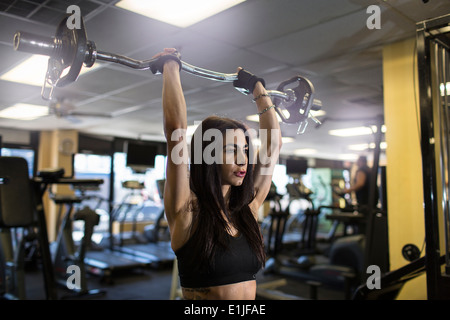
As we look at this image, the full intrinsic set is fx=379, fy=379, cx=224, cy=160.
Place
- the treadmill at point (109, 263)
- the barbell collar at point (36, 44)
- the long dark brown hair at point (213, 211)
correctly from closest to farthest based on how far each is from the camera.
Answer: the barbell collar at point (36, 44)
the long dark brown hair at point (213, 211)
the treadmill at point (109, 263)

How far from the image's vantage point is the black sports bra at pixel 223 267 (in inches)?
41.7

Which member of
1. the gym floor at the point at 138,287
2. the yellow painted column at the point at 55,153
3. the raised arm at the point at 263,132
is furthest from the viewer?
the yellow painted column at the point at 55,153

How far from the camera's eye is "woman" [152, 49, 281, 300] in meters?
1.05

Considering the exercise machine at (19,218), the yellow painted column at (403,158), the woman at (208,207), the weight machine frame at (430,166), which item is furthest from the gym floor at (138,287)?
the woman at (208,207)

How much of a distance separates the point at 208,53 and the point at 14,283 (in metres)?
2.95

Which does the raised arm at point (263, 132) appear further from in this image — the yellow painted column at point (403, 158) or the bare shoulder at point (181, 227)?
the yellow painted column at point (403, 158)

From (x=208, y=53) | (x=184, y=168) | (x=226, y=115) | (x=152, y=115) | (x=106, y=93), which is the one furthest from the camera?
(x=152, y=115)

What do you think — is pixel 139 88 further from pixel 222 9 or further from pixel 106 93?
pixel 222 9

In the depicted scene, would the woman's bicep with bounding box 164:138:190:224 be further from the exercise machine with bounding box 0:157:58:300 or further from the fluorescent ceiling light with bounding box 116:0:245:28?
the exercise machine with bounding box 0:157:58:300

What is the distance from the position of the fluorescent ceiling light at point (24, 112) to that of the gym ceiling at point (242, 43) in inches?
21.4

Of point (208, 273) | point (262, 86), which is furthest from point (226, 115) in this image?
point (208, 273)

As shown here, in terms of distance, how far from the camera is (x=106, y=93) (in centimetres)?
535

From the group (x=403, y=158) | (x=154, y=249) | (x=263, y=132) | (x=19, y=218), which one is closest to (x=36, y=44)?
(x=263, y=132)

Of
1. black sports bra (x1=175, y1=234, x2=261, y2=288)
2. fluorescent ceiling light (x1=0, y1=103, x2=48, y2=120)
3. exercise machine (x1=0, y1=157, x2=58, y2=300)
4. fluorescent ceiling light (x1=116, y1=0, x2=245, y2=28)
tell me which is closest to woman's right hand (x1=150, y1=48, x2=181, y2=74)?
black sports bra (x1=175, y1=234, x2=261, y2=288)
